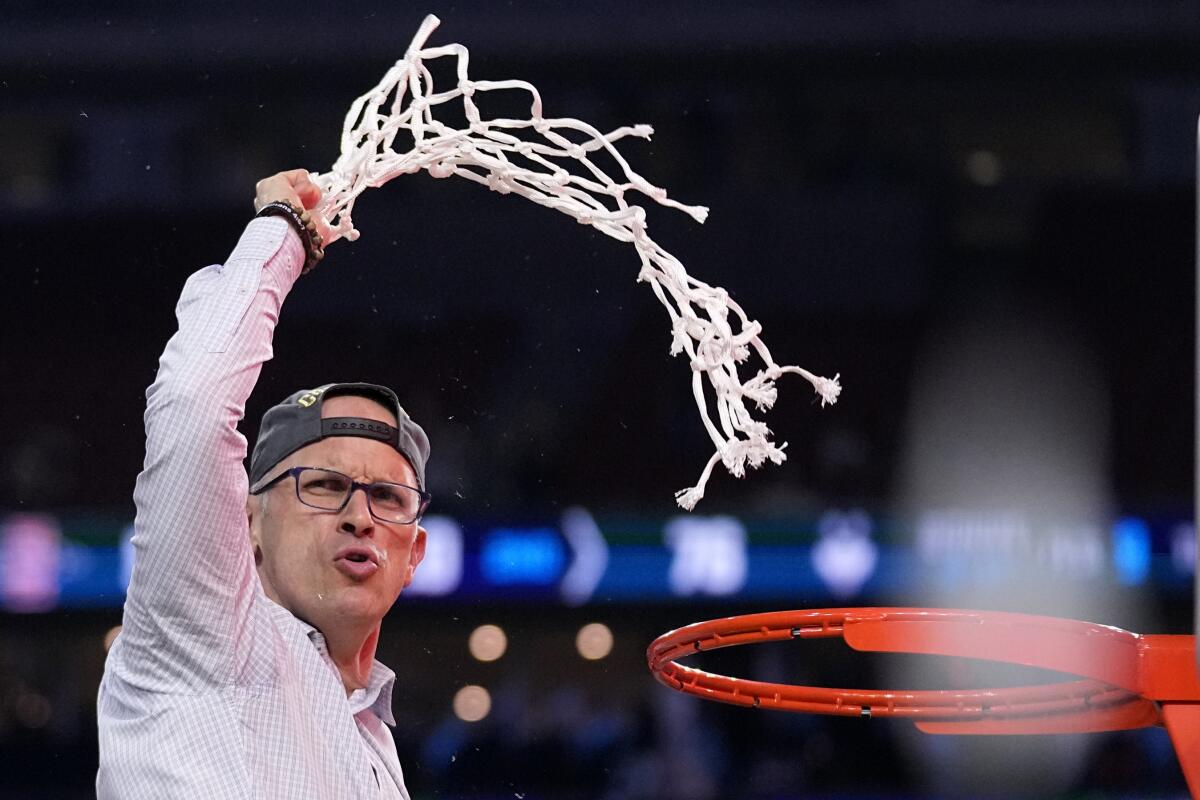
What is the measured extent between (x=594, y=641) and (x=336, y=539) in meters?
3.76

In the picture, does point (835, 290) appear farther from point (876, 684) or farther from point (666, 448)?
point (876, 684)

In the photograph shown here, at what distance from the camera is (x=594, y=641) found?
5.45m

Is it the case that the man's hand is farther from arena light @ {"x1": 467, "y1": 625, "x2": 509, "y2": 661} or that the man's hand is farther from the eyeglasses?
arena light @ {"x1": 467, "y1": 625, "x2": 509, "y2": 661}

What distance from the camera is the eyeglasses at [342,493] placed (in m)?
1.79

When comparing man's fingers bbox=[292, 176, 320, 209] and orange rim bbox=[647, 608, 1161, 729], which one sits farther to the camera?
orange rim bbox=[647, 608, 1161, 729]

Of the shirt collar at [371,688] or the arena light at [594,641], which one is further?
the arena light at [594,641]

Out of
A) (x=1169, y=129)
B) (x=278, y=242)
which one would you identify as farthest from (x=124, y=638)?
(x=1169, y=129)

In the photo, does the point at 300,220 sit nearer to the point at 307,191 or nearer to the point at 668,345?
the point at 307,191

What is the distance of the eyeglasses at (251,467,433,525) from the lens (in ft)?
5.86

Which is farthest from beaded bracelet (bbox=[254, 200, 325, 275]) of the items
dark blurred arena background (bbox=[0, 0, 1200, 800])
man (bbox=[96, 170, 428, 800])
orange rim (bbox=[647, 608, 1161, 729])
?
dark blurred arena background (bbox=[0, 0, 1200, 800])

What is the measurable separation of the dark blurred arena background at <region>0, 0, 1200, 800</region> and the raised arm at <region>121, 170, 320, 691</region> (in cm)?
325

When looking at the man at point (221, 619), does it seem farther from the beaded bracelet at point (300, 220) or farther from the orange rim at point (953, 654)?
the orange rim at point (953, 654)

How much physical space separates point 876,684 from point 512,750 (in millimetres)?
1170

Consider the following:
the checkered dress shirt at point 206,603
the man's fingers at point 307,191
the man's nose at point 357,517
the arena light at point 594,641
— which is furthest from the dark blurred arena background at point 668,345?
the checkered dress shirt at point 206,603
